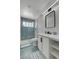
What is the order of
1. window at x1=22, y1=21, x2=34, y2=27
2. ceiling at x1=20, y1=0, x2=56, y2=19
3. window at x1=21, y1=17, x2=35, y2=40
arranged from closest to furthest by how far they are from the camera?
ceiling at x1=20, y1=0, x2=56, y2=19, window at x1=21, y1=17, x2=35, y2=40, window at x1=22, y1=21, x2=34, y2=27

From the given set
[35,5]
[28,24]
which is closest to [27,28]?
[28,24]

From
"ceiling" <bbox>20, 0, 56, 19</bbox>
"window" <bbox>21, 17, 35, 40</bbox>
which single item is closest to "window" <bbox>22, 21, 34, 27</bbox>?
"window" <bbox>21, 17, 35, 40</bbox>

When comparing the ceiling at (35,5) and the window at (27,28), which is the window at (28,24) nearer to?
the window at (27,28)

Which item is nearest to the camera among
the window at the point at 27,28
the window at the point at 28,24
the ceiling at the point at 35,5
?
the ceiling at the point at 35,5

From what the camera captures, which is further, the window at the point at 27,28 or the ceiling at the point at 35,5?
the window at the point at 27,28

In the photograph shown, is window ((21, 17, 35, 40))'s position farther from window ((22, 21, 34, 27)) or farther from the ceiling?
the ceiling

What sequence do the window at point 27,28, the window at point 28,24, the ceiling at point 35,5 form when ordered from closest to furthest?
the ceiling at point 35,5 < the window at point 27,28 < the window at point 28,24

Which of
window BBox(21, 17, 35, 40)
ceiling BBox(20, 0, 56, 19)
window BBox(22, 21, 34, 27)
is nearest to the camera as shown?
ceiling BBox(20, 0, 56, 19)

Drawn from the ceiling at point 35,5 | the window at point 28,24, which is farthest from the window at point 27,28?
the ceiling at point 35,5

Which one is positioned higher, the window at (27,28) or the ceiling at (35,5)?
the ceiling at (35,5)
